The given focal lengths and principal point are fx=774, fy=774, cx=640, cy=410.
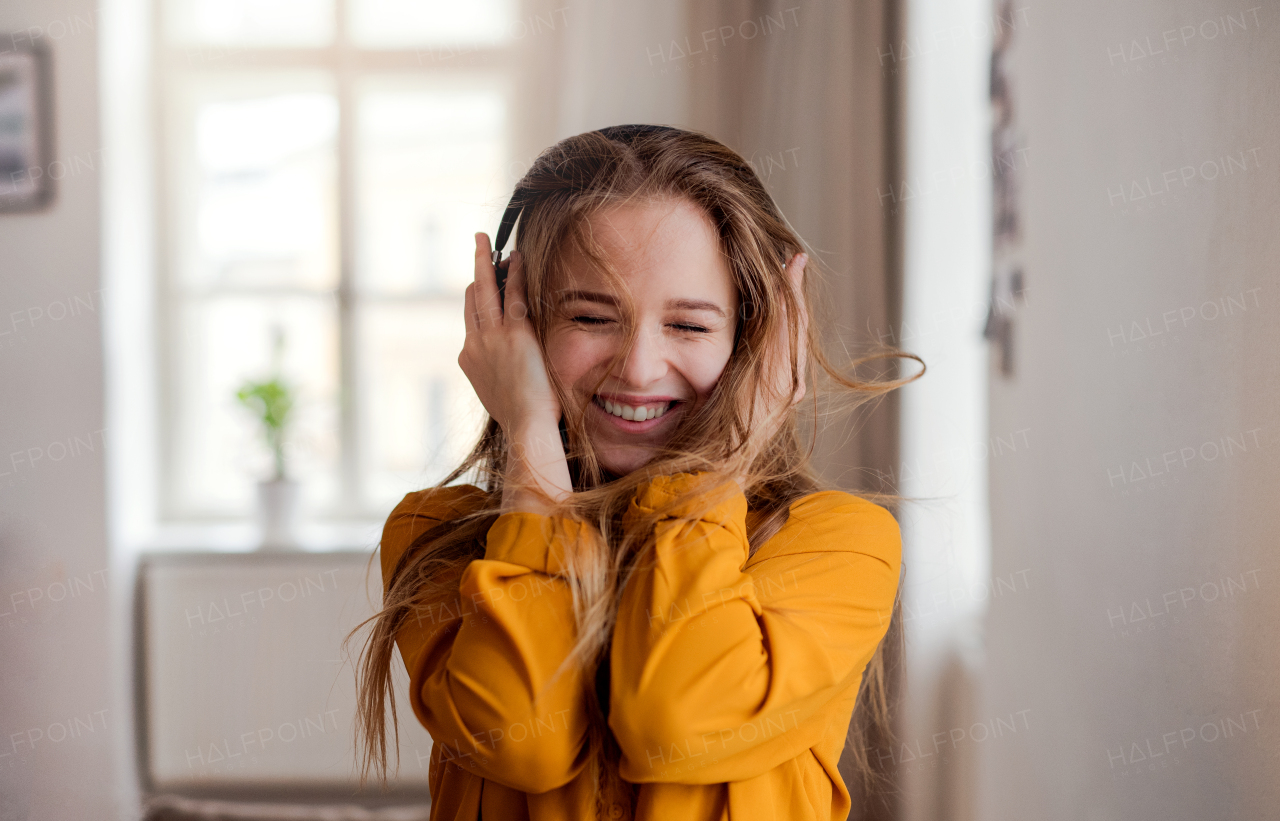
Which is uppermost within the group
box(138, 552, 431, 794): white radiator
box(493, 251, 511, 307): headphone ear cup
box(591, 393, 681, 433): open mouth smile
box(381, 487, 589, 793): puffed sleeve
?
box(493, 251, 511, 307): headphone ear cup

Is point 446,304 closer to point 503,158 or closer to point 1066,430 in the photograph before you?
point 503,158

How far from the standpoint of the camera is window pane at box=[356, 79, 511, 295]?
5.53ft


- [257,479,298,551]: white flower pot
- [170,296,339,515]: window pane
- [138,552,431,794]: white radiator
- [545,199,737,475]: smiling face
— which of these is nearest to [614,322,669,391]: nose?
[545,199,737,475]: smiling face

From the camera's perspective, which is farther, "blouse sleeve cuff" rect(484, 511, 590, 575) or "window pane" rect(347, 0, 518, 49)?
"window pane" rect(347, 0, 518, 49)

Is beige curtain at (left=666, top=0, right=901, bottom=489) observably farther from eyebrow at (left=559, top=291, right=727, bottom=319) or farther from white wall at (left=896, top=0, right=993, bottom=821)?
eyebrow at (left=559, top=291, right=727, bottom=319)

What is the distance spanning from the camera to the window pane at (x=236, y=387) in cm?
177

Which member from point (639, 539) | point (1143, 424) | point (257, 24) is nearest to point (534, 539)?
point (639, 539)

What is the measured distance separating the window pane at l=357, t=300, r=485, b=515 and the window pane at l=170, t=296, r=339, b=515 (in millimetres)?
80

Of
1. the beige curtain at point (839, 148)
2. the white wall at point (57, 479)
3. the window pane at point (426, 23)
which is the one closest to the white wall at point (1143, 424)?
the beige curtain at point (839, 148)

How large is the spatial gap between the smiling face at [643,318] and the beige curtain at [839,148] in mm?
700

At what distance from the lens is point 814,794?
0.64m

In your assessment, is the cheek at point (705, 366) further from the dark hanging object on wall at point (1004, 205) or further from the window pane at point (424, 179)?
the window pane at point (424, 179)

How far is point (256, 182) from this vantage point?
5.81 ft

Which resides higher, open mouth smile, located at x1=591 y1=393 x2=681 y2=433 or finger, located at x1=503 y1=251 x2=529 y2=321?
finger, located at x1=503 y1=251 x2=529 y2=321
